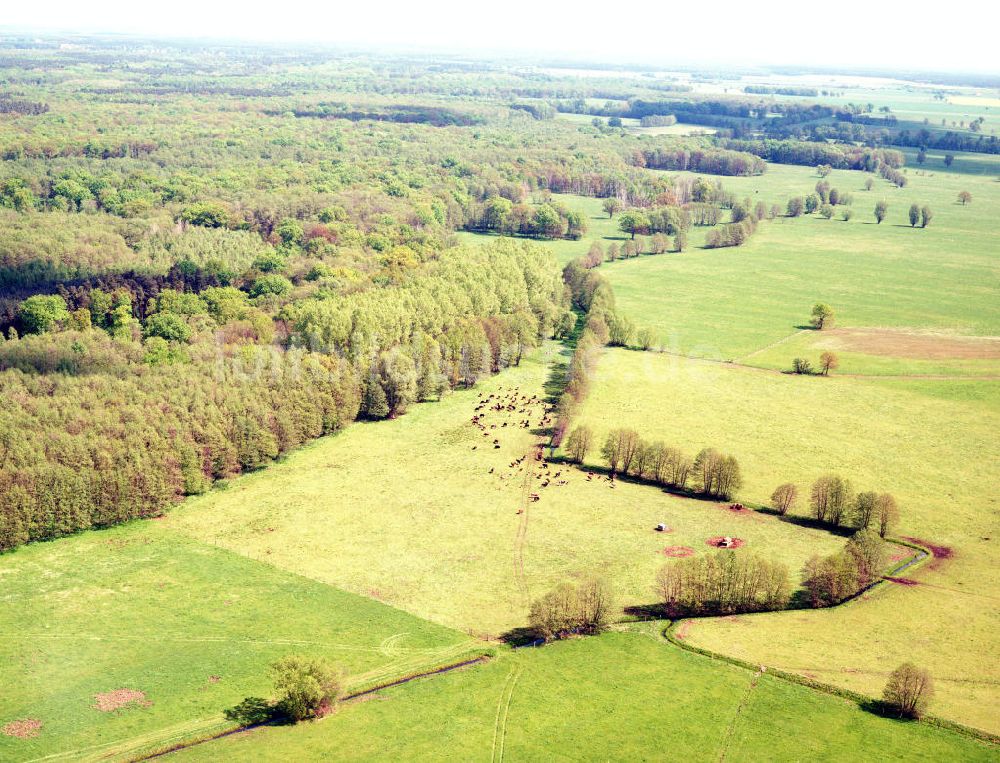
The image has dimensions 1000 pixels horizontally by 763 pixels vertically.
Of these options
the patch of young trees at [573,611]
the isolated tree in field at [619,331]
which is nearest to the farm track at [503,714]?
the patch of young trees at [573,611]

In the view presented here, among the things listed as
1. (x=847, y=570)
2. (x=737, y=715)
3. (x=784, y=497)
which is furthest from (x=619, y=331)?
(x=737, y=715)

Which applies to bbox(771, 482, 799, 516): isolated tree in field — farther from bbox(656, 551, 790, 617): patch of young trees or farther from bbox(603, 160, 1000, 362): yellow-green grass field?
bbox(603, 160, 1000, 362): yellow-green grass field

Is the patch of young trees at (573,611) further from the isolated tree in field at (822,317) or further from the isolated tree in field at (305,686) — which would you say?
the isolated tree in field at (822,317)

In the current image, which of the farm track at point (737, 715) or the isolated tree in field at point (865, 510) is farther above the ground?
the isolated tree in field at point (865, 510)

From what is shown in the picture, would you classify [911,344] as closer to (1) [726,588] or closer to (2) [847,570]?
(2) [847,570]

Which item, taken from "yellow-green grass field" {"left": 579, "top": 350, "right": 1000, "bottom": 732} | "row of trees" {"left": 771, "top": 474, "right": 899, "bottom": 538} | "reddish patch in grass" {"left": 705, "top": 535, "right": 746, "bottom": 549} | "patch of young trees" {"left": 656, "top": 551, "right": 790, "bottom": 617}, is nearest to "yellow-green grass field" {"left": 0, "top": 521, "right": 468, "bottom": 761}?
"patch of young trees" {"left": 656, "top": 551, "right": 790, "bottom": 617}

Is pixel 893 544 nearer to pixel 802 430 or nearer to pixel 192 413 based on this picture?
pixel 802 430
